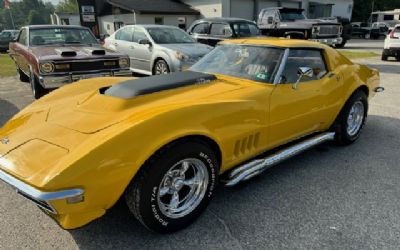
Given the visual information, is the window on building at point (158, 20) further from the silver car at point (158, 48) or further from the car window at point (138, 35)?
the car window at point (138, 35)

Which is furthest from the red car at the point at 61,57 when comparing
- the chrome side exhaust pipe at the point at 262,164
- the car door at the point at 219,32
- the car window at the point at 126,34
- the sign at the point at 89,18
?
the sign at the point at 89,18

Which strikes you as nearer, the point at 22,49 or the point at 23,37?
the point at 22,49

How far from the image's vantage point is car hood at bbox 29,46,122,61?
6.29m

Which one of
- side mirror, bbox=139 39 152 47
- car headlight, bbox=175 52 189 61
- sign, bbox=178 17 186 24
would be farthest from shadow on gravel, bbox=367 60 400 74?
sign, bbox=178 17 186 24

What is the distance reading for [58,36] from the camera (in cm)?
765

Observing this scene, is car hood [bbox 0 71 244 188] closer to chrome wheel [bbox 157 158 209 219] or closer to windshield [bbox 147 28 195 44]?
chrome wheel [bbox 157 158 209 219]

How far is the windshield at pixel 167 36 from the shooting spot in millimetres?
8648

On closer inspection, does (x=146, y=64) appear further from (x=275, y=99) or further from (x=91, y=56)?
(x=275, y=99)

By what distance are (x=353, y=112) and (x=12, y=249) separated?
14.2ft

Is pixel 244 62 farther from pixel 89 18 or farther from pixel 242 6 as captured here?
pixel 89 18

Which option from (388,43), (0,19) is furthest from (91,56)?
(0,19)

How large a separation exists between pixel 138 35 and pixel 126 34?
0.73m

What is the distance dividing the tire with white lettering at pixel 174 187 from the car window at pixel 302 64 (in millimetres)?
1371

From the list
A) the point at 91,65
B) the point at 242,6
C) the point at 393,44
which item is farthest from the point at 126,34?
the point at 242,6
